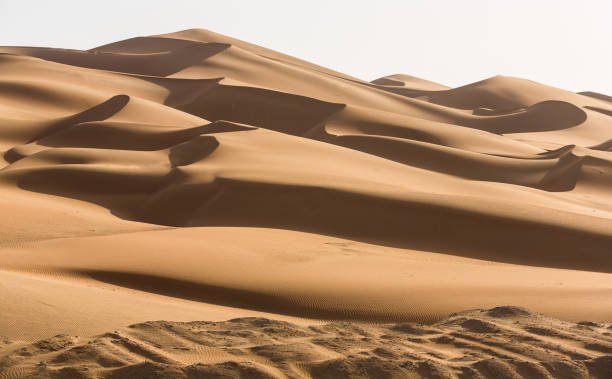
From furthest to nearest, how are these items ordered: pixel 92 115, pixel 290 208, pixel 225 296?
pixel 92 115 < pixel 290 208 < pixel 225 296

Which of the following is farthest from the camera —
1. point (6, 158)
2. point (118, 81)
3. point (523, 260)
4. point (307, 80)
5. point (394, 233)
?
point (307, 80)

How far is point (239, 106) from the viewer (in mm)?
31109

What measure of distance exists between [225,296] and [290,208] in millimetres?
5314

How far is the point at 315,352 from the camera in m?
4.84

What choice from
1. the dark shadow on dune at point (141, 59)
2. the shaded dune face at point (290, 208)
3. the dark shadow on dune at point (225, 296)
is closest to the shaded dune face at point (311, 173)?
the shaded dune face at point (290, 208)

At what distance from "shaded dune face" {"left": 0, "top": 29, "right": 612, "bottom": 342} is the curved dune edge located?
1.35ft

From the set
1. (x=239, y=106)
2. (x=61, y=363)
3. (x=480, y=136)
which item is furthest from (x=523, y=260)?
(x=239, y=106)

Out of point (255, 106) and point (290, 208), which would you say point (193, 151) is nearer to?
point (290, 208)

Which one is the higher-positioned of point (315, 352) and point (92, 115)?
point (92, 115)

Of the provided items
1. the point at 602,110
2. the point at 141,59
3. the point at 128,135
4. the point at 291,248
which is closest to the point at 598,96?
the point at 602,110

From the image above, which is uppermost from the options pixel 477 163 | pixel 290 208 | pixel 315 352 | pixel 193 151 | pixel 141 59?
pixel 141 59

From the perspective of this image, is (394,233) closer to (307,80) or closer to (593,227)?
(593,227)

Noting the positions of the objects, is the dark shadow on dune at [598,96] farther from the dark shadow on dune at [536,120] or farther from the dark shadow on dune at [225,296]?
the dark shadow on dune at [225,296]

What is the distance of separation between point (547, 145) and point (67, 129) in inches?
741
